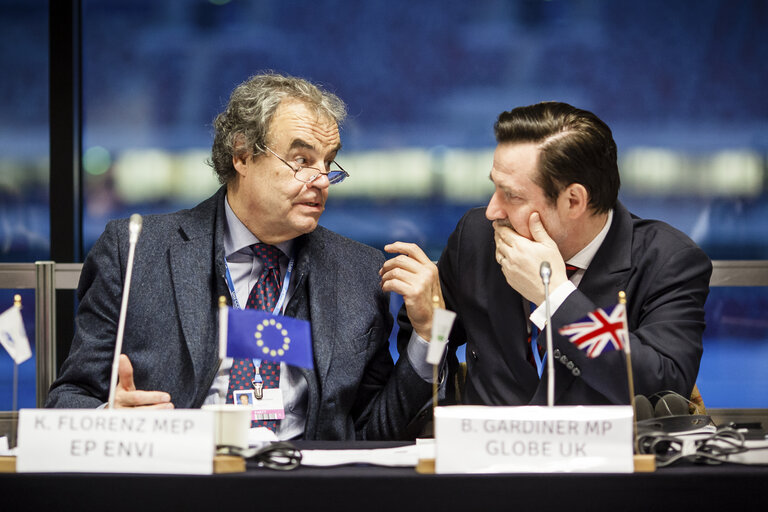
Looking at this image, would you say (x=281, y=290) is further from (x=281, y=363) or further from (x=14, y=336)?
(x=14, y=336)

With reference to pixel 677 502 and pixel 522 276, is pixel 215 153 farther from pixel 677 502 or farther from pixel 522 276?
pixel 677 502

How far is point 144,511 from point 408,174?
303 cm

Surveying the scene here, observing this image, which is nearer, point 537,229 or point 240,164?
point 537,229

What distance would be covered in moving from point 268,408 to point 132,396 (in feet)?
1.53

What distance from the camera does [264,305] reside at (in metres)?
2.33

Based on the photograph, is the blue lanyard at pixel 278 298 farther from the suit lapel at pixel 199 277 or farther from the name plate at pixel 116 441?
the name plate at pixel 116 441

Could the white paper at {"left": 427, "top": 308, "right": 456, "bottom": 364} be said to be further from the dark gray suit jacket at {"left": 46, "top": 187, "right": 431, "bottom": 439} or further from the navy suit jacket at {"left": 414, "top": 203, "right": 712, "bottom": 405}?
the dark gray suit jacket at {"left": 46, "top": 187, "right": 431, "bottom": 439}

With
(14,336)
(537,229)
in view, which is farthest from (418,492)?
(537,229)

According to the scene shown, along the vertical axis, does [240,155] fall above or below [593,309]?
above

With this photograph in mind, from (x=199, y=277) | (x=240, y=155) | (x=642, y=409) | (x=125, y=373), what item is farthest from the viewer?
(x=240, y=155)

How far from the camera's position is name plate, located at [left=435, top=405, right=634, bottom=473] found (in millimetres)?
1372

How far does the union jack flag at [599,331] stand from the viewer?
159cm

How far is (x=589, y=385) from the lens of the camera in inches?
77.6

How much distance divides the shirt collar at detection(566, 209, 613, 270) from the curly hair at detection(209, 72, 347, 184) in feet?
2.78
